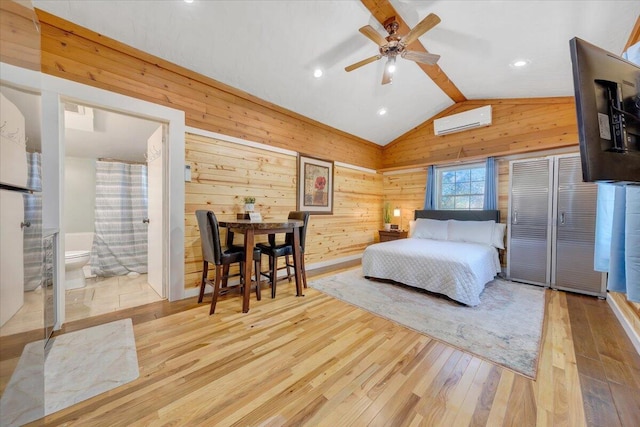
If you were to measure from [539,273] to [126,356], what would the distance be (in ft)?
15.6

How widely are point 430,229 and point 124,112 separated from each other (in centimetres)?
453

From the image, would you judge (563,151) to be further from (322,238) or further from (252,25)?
(252,25)

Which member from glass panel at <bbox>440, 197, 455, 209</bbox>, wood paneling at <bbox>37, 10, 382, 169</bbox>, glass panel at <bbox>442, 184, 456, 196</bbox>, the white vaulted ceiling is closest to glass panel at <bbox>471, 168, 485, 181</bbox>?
glass panel at <bbox>442, 184, 456, 196</bbox>

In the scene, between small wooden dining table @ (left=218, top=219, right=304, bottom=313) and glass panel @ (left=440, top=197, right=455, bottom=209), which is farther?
glass panel @ (left=440, top=197, right=455, bottom=209)

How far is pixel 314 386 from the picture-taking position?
1404mm

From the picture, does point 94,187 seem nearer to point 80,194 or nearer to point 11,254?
point 80,194

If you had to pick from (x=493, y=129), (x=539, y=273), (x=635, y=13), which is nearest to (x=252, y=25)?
(x=635, y=13)

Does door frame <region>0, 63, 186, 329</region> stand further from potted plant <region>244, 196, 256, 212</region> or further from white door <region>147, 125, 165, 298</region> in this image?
potted plant <region>244, 196, 256, 212</region>

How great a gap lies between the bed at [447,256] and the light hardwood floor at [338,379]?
2.51 ft

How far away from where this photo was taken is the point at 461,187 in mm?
4461

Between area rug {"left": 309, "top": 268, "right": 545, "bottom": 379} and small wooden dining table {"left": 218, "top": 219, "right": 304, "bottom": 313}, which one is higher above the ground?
small wooden dining table {"left": 218, "top": 219, "right": 304, "bottom": 313}

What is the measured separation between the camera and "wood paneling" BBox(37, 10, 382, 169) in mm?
1988

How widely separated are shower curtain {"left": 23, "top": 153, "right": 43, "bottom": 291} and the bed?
312 centimetres

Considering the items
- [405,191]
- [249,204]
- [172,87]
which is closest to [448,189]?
[405,191]
